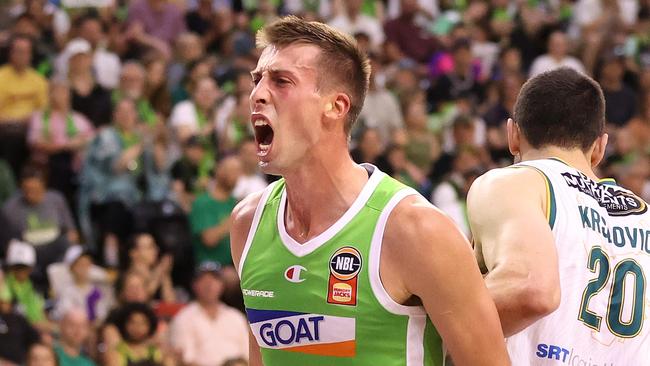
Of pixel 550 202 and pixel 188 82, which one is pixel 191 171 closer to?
pixel 188 82

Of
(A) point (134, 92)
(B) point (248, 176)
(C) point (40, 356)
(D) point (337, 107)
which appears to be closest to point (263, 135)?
(D) point (337, 107)

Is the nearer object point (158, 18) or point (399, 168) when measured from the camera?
point (399, 168)

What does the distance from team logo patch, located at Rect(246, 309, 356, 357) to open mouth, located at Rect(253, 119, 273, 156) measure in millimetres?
528

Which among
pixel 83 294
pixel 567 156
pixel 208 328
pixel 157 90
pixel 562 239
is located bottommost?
pixel 208 328

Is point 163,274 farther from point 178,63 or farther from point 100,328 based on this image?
point 178,63

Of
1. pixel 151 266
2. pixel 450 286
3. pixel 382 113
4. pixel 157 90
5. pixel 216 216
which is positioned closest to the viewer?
pixel 450 286

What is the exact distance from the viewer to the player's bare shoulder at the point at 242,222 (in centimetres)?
437

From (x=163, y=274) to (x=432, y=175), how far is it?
3.60 meters

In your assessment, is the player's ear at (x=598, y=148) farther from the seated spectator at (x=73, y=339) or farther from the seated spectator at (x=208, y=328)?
the seated spectator at (x=208, y=328)

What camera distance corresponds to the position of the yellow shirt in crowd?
43.7 feet

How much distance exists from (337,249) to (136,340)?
6734 mm

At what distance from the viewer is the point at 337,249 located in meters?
3.96

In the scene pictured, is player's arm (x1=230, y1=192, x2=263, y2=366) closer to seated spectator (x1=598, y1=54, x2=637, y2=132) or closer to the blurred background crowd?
the blurred background crowd

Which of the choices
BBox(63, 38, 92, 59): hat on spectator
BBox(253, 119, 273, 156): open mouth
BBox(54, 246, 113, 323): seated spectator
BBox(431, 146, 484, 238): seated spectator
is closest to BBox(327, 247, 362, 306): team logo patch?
BBox(253, 119, 273, 156): open mouth
